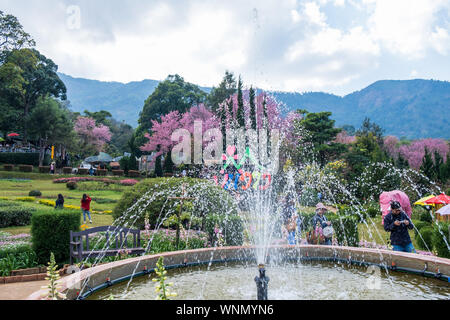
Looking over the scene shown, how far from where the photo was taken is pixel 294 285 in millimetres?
5344

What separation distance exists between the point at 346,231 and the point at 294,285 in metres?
4.43

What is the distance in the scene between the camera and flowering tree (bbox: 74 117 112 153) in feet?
169

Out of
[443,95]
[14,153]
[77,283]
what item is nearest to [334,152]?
[77,283]

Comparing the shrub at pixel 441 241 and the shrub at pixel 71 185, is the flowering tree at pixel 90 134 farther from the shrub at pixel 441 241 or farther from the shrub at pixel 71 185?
the shrub at pixel 441 241

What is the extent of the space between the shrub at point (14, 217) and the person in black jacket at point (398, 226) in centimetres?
1245

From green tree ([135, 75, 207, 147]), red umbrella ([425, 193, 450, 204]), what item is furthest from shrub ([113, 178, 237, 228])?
green tree ([135, 75, 207, 147])

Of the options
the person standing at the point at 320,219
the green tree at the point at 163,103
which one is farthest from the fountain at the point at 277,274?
the green tree at the point at 163,103

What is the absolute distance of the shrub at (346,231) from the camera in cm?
915

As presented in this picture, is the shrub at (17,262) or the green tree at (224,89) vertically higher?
the green tree at (224,89)

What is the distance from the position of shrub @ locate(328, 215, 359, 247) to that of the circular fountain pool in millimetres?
2712

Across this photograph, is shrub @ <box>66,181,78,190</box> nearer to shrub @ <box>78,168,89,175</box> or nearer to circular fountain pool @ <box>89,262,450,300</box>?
shrub @ <box>78,168,89,175</box>

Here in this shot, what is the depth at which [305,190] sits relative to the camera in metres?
19.6

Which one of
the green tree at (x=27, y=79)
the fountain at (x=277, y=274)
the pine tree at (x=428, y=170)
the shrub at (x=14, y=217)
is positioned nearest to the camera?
the fountain at (x=277, y=274)
